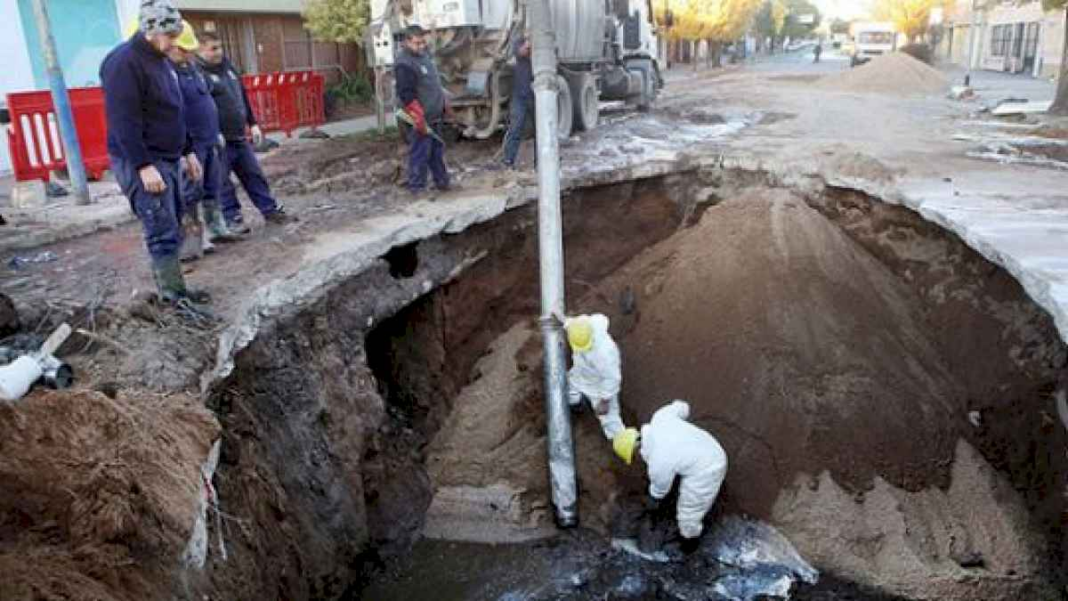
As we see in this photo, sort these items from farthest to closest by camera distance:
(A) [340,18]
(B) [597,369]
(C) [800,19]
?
(C) [800,19]
(A) [340,18]
(B) [597,369]

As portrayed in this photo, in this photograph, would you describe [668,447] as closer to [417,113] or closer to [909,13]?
[417,113]

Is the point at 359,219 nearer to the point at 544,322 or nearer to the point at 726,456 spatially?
the point at 544,322

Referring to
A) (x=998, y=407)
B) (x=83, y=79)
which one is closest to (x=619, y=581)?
(x=998, y=407)

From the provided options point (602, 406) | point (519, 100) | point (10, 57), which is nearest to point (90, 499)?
point (602, 406)

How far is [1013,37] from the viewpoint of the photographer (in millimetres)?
33250

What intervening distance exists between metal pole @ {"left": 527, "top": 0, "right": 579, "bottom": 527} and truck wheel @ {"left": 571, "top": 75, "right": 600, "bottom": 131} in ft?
22.1

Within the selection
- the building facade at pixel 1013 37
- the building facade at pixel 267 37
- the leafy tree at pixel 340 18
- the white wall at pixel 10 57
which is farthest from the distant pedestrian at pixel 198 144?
the building facade at pixel 1013 37

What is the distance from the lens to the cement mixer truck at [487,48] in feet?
34.6

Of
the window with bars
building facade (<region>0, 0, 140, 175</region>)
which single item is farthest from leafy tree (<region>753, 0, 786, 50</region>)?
building facade (<region>0, 0, 140, 175</region>)

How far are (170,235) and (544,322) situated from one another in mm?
2647

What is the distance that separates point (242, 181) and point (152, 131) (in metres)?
2.32

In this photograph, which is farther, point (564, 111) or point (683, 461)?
point (564, 111)

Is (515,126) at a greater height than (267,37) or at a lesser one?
lesser

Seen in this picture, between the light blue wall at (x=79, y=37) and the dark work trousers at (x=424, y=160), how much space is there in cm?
593
